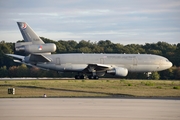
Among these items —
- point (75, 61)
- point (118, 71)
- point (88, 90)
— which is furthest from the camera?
point (118, 71)

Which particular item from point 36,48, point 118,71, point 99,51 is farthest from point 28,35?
point 99,51

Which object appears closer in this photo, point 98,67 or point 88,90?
point 88,90

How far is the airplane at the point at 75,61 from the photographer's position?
6153 centimetres

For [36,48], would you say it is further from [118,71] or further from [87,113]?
[87,113]

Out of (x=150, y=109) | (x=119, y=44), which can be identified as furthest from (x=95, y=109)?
(x=119, y=44)

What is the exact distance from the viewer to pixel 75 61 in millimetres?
61906

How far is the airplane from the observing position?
61531 mm

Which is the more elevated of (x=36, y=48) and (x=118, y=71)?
(x=36, y=48)

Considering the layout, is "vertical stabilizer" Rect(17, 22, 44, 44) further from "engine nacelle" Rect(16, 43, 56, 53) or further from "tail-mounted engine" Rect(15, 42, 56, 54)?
"engine nacelle" Rect(16, 43, 56, 53)

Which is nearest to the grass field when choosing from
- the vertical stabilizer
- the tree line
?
the vertical stabilizer

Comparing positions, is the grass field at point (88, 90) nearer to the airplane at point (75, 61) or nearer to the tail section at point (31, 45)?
the airplane at point (75, 61)

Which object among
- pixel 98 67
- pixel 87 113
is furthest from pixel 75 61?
pixel 87 113

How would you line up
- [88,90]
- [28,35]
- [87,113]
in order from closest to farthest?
[87,113] < [88,90] < [28,35]

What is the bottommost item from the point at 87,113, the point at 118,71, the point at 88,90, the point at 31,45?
the point at 87,113
